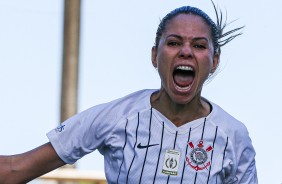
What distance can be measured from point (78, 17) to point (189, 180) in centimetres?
428

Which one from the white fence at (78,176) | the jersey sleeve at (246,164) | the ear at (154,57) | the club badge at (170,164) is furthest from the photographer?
the white fence at (78,176)

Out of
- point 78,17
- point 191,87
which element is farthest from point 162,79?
point 78,17

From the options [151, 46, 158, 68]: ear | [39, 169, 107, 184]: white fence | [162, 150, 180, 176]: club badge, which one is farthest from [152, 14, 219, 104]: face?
[39, 169, 107, 184]: white fence

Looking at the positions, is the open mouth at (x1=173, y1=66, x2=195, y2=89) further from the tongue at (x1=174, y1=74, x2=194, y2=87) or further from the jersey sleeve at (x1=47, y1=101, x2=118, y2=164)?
the jersey sleeve at (x1=47, y1=101, x2=118, y2=164)

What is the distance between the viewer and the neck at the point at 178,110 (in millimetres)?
3881

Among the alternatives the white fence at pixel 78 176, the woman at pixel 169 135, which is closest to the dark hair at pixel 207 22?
the woman at pixel 169 135

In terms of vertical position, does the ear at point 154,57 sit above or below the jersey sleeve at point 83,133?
above

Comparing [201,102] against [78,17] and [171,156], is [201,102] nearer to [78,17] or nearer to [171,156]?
[171,156]

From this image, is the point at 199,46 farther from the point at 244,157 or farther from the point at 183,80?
the point at 244,157

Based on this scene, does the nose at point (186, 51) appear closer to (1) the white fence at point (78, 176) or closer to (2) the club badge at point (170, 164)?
(2) the club badge at point (170, 164)

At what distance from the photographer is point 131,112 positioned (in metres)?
3.85

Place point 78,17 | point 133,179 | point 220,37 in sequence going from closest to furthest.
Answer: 1. point 133,179
2. point 220,37
3. point 78,17

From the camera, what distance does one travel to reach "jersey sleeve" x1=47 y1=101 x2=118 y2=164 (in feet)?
12.5

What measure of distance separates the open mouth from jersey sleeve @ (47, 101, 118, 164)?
0.96ft
